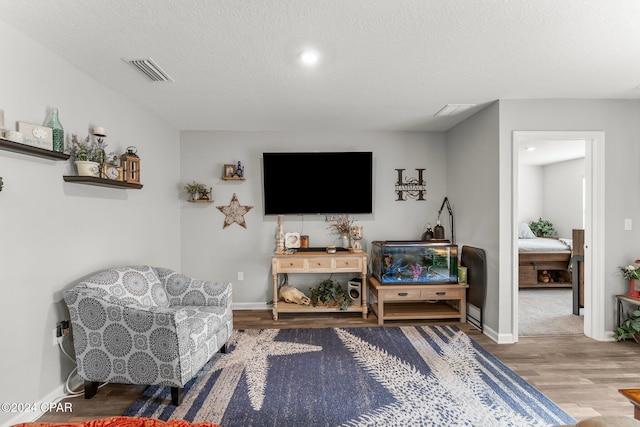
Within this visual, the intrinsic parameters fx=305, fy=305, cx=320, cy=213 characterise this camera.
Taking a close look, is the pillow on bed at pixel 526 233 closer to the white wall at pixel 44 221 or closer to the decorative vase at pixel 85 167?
the white wall at pixel 44 221

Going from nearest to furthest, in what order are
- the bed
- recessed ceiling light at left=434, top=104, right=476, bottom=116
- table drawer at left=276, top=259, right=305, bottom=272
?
recessed ceiling light at left=434, top=104, right=476, bottom=116 < table drawer at left=276, top=259, right=305, bottom=272 < the bed

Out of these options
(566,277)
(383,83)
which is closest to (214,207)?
(383,83)

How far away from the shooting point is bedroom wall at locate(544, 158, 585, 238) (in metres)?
6.31

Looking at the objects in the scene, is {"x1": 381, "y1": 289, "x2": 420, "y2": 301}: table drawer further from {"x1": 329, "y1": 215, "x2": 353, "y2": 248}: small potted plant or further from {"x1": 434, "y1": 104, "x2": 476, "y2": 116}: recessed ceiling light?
{"x1": 434, "y1": 104, "x2": 476, "y2": 116}: recessed ceiling light

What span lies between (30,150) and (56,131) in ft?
0.84

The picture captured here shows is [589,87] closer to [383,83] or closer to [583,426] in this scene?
[383,83]

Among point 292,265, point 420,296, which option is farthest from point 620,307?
point 292,265

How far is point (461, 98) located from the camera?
3121 mm

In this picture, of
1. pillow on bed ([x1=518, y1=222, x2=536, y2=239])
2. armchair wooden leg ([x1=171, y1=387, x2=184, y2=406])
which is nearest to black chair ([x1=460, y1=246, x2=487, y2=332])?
armchair wooden leg ([x1=171, y1=387, x2=184, y2=406])

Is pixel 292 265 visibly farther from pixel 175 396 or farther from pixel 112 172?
pixel 112 172

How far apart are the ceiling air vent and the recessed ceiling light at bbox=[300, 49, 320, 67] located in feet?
3.77

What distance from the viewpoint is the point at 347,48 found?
216 cm

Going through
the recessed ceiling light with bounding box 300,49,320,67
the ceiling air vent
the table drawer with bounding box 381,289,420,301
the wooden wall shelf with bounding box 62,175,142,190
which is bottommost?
the table drawer with bounding box 381,289,420,301

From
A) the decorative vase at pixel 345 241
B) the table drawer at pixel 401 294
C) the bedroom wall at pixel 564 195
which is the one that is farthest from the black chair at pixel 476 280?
the bedroom wall at pixel 564 195
